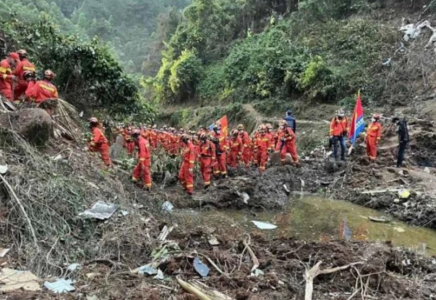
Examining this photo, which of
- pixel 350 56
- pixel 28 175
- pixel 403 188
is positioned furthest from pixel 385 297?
pixel 350 56

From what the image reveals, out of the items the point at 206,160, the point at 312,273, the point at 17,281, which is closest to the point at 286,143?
the point at 206,160

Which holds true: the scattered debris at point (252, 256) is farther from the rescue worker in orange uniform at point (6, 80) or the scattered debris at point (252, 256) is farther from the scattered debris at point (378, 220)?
the rescue worker in orange uniform at point (6, 80)

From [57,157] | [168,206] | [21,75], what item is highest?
[21,75]

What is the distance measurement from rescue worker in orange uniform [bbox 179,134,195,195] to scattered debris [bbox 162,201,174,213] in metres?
0.92

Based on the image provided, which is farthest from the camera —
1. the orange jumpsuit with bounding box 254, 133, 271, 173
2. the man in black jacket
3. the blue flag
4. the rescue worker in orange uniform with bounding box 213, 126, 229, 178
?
the blue flag

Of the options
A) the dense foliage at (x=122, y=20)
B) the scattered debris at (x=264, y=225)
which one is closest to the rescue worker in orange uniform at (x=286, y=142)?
the scattered debris at (x=264, y=225)

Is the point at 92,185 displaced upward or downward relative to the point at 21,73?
downward

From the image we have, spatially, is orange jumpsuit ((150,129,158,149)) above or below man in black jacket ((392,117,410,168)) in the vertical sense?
below

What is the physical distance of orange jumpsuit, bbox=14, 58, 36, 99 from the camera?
10.4 m

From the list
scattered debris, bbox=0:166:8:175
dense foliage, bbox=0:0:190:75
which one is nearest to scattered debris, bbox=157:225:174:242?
scattered debris, bbox=0:166:8:175

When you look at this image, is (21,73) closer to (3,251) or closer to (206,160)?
(206,160)

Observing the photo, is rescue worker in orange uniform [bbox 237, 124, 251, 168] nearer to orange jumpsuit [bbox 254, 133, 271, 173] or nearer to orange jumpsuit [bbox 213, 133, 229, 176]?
orange jumpsuit [bbox 254, 133, 271, 173]

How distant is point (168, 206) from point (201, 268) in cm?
396

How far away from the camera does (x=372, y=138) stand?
14.0m
